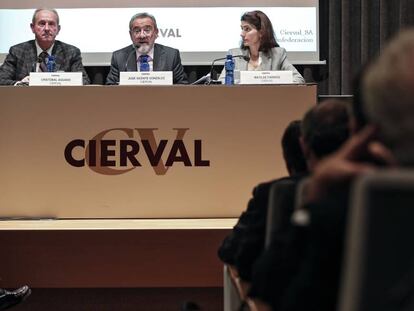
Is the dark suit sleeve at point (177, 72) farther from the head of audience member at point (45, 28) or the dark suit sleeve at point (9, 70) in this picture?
the dark suit sleeve at point (9, 70)

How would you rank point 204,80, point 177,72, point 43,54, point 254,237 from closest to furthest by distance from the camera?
point 254,237 → point 204,80 → point 43,54 → point 177,72

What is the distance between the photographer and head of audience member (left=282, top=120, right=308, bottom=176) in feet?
5.81

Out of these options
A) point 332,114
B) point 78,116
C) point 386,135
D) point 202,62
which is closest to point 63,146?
point 78,116

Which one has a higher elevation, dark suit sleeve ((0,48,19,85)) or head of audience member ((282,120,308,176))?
dark suit sleeve ((0,48,19,85))

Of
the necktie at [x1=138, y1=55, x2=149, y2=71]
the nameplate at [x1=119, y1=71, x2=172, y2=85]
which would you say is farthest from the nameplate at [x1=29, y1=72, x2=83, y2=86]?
the necktie at [x1=138, y1=55, x2=149, y2=71]

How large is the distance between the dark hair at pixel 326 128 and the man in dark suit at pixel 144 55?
2.90 metres

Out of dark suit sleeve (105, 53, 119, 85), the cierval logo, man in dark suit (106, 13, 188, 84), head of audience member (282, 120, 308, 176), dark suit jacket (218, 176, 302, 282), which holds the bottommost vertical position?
dark suit jacket (218, 176, 302, 282)

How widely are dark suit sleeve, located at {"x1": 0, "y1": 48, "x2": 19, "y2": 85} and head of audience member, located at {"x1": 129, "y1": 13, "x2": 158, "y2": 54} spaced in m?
0.81

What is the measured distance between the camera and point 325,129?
141cm

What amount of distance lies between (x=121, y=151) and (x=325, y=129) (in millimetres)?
1780

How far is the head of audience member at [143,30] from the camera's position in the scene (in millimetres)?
4352

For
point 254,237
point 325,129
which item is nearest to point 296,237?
point 325,129

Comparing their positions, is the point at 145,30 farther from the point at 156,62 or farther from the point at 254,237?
the point at 254,237

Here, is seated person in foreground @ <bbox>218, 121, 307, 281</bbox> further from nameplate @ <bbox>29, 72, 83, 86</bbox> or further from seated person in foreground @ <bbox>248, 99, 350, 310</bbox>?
nameplate @ <bbox>29, 72, 83, 86</bbox>
